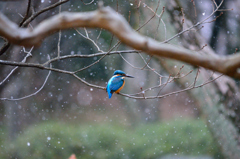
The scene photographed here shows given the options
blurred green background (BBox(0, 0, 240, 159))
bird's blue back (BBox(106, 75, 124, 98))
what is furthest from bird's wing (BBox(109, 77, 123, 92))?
blurred green background (BBox(0, 0, 240, 159))

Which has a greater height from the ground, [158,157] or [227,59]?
[158,157]

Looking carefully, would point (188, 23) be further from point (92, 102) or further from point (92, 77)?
point (92, 102)

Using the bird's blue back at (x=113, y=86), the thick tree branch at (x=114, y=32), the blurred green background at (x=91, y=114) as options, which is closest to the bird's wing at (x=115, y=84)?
the bird's blue back at (x=113, y=86)

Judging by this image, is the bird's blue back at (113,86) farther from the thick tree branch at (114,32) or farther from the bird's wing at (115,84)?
the thick tree branch at (114,32)

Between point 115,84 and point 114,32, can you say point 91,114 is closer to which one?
point 115,84

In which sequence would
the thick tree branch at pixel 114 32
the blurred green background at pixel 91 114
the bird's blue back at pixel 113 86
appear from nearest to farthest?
the thick tree branch at pixel 114 32, the bird's blue back at pixel 113 86, the blurred green background at pixel 91 114

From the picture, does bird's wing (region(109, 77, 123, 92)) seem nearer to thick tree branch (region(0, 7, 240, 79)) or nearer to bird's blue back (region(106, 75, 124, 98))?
bird's blue back (region(106, 75, 124, 98))

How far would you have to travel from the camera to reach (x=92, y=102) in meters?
6.29

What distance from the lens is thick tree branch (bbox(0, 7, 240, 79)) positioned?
0.63 m

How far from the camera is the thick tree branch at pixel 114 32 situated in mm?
625

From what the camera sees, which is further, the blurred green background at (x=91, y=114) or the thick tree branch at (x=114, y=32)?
the blurred green background at (x=91, y=114)

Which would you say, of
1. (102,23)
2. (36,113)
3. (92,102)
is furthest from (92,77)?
(102,23)

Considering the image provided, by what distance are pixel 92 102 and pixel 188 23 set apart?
3841 mm

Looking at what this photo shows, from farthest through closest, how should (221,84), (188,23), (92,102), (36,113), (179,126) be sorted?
1. (92,102)
2. (36,113)
3. (179,126)
4. (221,84)
5. (188,23)
